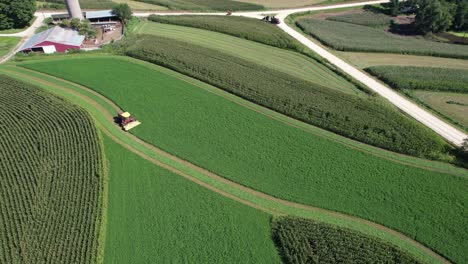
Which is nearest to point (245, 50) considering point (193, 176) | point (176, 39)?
point (176, 39)

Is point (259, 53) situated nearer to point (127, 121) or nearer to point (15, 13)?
point (127, 121)

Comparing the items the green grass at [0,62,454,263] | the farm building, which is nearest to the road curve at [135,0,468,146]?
the green grass at [0,62,454,263]

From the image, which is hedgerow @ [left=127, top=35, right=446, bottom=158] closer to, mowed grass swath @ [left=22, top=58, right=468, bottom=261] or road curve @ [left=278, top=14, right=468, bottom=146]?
road curve @ [left=278, top=14, right=468, bottom=146]

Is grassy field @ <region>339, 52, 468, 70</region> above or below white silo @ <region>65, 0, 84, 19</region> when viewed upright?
below

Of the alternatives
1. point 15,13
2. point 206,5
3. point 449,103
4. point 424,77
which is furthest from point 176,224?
point 206,5

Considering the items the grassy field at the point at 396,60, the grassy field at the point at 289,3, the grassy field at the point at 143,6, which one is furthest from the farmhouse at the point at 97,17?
the grassy field at the point at 396,60

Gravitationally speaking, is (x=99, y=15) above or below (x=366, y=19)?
above

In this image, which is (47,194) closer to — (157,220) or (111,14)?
(157,220)
